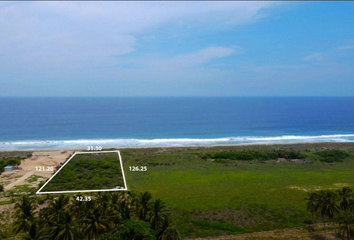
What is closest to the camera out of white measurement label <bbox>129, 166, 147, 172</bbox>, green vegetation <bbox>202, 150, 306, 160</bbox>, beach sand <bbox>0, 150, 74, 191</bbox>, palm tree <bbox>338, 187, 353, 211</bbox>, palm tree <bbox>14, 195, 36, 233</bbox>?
palm tree <bbox>14, 195, 36, 233</bbox>

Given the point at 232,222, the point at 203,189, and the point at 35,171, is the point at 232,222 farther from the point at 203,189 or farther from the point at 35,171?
the point at 35,171

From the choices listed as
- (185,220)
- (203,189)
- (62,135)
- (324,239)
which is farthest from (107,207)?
(62,135)

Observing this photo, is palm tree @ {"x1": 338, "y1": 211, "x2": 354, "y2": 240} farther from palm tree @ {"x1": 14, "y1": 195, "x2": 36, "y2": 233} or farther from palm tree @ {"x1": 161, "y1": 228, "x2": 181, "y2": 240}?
palm tree @ {"x1": 14, "y1": 195, "x2": 36, "y2": 233}

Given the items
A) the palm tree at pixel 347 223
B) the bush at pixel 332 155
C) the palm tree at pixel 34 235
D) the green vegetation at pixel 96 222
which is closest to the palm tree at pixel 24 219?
the green vegetation at pixel 96 222

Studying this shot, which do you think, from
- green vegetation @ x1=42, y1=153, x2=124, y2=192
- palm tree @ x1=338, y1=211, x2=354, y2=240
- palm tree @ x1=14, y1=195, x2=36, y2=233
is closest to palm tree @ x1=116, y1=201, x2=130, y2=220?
palm tree @ x1=14, y1=195, x2=36, y2=233

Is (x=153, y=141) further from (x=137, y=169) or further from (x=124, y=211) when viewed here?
(x=124, y=211)
